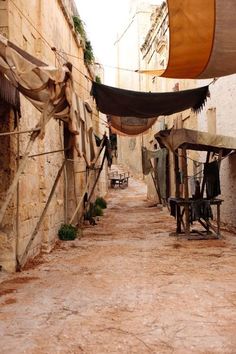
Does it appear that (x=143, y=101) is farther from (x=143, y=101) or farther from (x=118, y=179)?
(x=118, y=179)

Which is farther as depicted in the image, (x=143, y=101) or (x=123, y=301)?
(x=143, y=101)

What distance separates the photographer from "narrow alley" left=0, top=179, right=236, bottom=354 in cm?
344

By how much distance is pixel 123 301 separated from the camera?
15.2ft

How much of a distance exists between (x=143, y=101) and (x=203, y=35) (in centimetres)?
464

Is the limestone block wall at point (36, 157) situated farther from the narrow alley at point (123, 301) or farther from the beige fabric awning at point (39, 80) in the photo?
the beige fabric awning at point (39, 80)

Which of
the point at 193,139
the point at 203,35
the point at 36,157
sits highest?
the point at 203,35

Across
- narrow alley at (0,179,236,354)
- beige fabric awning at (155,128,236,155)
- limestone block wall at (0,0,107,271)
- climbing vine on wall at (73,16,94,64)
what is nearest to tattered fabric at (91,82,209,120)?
beige fabric awning at (155,128,236,155)

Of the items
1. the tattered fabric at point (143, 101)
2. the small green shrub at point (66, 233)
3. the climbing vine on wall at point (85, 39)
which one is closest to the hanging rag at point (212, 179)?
the tattered fabric at point (143, 101)

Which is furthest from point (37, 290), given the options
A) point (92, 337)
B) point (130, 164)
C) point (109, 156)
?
point (130, 164)

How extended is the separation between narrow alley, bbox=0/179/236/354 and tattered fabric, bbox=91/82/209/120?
2.85 m

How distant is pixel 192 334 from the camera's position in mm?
3584

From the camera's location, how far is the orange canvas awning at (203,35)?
3.33 meters

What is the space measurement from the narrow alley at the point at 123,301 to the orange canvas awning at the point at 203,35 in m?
2.46

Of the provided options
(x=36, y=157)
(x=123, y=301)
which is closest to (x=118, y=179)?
(x=36, y=157)
